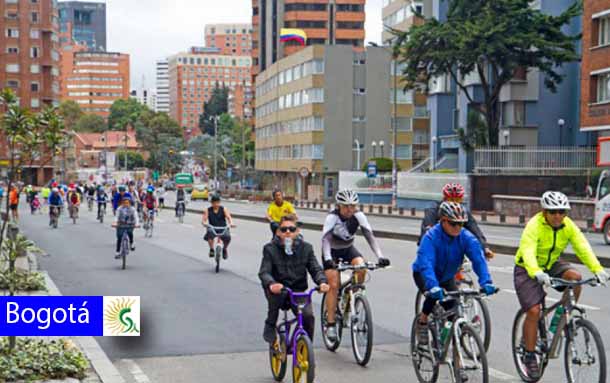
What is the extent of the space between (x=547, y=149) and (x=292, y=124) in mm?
46836

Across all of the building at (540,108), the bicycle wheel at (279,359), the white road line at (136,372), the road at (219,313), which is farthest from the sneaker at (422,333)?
the building at (540,108)

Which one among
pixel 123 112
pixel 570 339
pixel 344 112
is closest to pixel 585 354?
pixel 570 339

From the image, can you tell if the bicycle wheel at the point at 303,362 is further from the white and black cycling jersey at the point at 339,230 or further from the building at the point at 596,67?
the building at the point at 596,67

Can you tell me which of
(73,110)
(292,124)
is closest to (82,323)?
(292,124)

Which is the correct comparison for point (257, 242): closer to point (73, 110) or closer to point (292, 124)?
point (292, 124)

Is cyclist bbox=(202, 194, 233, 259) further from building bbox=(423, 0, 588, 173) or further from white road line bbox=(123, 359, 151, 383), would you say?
building bbox=(423, 0, 588, 173)

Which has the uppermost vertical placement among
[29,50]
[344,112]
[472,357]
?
[29,50]

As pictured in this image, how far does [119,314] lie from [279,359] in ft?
5.23

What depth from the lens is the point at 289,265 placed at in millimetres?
8406

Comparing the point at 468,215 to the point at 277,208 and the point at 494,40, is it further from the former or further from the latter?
the point at 494,40

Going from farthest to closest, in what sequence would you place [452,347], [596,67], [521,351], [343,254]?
[596,67] < [343,254] < [521,351] < [452,347]

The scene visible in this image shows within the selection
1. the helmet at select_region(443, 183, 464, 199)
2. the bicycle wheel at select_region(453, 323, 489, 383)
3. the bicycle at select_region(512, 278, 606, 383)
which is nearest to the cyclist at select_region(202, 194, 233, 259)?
the helmet at select_region(443, 183, 464, 199)

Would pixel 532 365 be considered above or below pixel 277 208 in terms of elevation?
below

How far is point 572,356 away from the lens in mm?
7574
